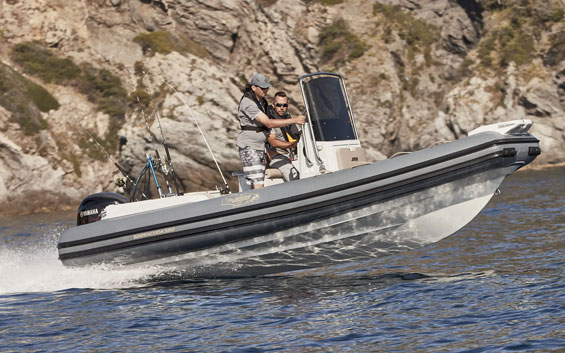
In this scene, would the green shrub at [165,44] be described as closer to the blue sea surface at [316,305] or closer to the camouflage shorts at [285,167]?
the blue sea surface at [316,305]

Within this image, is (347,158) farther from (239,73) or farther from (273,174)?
(239,73)

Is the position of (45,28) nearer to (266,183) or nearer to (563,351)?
(266,183)

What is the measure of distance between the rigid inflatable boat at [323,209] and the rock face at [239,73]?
737 inches

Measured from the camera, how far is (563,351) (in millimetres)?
4984

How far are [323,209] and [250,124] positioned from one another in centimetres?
132

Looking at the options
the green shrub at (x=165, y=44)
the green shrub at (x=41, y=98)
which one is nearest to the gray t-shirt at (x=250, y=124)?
the green shrub at (x=165, y=44)

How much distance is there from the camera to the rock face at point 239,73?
95.9 feet

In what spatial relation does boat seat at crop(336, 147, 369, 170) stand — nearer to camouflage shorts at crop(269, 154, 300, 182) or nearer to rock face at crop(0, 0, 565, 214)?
camouflage shorts at crop(269, 154, 300, 182)

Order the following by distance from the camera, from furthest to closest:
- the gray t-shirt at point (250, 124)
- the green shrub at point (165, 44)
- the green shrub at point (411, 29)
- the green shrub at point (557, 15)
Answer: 1. the green shrub at point (411, 29)
2. the green shrub at point (557, 15)
3. the green shrub at point (165, 44)
4. the gray t-shirt at point (250, 124)

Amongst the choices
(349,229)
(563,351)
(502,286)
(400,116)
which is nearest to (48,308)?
(349,229)

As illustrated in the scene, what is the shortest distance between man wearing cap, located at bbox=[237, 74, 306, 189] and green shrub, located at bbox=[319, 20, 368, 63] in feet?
90.6

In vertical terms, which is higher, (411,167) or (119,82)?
(119,82)

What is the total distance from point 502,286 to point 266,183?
3.05 metres

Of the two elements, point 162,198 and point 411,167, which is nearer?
point 411,167
